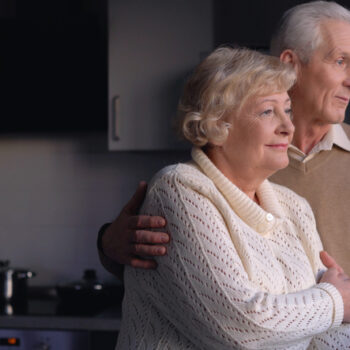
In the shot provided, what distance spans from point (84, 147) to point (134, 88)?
53cm

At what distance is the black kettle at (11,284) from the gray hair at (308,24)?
1.71m

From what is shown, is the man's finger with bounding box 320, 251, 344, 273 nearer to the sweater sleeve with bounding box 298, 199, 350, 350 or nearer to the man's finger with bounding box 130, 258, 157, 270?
the sweater sleeve with bounding box 298, 199, 350, 350

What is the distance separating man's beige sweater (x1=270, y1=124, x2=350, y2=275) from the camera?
1797 millimetres

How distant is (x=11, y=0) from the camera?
3400 mm

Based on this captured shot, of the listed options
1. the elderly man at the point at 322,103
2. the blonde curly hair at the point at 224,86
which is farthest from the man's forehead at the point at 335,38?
the blonde curly hair at the point at 224,86

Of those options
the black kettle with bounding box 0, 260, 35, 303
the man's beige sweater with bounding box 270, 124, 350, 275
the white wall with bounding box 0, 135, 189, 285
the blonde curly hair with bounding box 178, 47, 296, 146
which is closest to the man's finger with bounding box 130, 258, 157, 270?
the blonde curly hair with bounding box 178, 47, 296, 146

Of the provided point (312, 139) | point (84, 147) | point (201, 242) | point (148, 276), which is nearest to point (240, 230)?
point (201, 242)

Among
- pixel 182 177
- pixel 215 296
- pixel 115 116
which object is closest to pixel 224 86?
pixel 182 177

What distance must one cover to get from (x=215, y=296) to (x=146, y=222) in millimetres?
219

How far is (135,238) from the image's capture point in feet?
4.57

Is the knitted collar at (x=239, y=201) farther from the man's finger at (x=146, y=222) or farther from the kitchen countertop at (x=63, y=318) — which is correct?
the kitchen countertop at (x=63, y=318)

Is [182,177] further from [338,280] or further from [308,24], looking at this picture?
[308,24]

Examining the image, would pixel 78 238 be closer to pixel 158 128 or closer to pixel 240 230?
pixel 158 128

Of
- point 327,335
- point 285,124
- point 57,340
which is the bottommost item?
point 57,340
